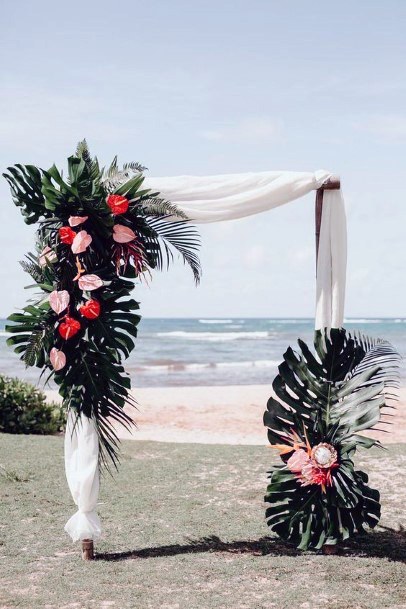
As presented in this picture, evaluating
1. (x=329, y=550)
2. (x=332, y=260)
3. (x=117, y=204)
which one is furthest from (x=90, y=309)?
(x=329, y=550)

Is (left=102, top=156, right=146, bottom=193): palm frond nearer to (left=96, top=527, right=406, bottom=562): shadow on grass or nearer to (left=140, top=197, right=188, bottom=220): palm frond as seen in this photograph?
(left=140, top=197, right=188, bottom=220): palm frond

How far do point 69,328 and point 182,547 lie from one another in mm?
1852

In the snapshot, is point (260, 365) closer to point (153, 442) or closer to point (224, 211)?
point (153, 442)

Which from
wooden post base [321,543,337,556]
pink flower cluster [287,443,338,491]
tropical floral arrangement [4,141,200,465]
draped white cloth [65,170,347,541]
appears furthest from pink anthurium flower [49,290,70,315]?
wooden post base [321,543,337,556]

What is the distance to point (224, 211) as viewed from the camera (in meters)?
5.30

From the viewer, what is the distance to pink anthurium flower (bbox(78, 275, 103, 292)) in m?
4.70

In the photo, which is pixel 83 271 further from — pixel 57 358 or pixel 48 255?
pixel 57 358

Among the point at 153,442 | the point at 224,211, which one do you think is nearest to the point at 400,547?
the point at 224,211

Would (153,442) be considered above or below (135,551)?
above

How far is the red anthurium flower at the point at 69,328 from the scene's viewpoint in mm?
4719

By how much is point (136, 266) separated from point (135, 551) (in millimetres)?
2054

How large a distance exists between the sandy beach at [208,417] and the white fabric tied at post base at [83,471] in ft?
16.0

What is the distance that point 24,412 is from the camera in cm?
974

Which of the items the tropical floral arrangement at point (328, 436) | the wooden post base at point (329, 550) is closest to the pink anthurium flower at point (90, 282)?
the tropical floral arrangement at point (328, 436)
